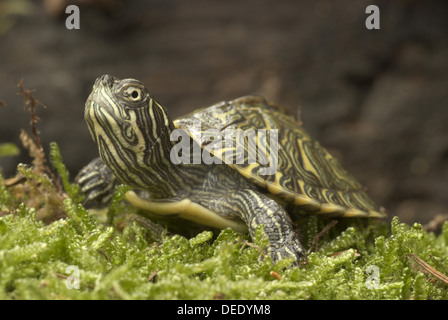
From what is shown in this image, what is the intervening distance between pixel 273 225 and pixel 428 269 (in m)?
0.81

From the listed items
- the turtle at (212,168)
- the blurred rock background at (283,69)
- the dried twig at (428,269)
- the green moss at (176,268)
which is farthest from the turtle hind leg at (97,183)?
the blurred rock background at (283,69)

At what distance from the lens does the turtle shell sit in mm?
2389

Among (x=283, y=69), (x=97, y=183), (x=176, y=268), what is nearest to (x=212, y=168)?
(x=97, y=183)

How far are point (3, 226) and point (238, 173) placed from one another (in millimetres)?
1314

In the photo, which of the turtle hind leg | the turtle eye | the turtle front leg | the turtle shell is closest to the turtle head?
the turtle eye

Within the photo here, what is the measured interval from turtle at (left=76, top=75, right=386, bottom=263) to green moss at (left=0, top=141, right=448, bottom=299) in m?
0.19

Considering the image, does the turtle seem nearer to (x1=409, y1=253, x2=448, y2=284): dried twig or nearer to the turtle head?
the turtle head

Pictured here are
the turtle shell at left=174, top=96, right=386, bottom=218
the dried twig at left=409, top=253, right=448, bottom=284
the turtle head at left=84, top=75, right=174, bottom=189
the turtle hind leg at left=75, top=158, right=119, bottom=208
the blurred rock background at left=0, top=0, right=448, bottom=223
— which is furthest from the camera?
the blurred rock background at left=0, top=0, right=448, bottom=223

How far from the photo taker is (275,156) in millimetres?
2516

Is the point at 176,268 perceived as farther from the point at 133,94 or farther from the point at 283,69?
the point at 283,69

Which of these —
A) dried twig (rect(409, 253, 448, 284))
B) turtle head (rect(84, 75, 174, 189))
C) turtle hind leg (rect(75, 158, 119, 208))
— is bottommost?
dried twig (rect(409, 253, 448, 284))

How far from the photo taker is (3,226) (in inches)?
68.6
